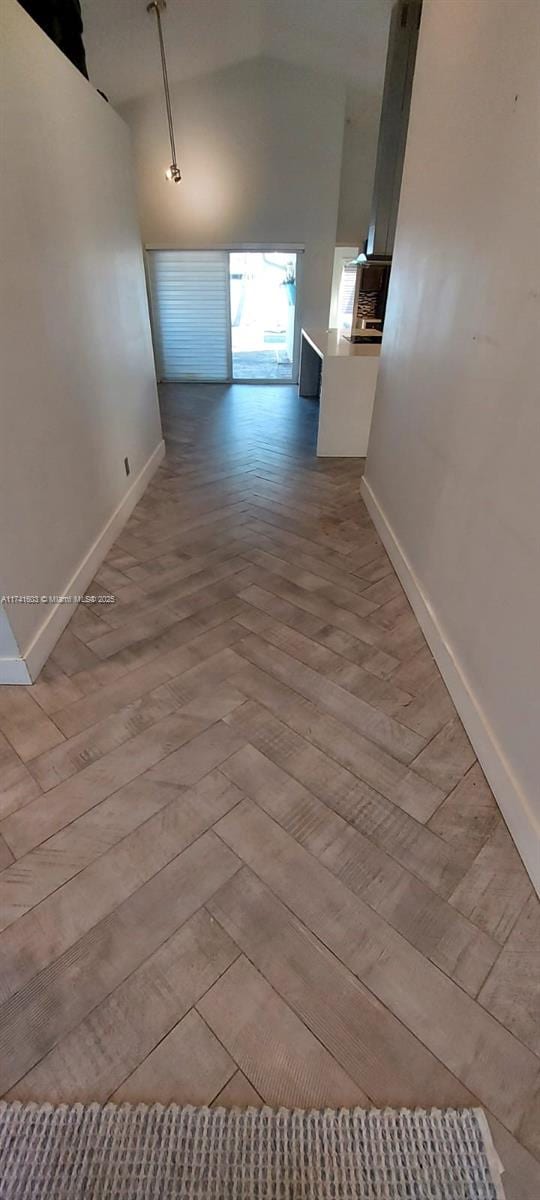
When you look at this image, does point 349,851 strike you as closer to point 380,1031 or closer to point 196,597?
point 380,1031

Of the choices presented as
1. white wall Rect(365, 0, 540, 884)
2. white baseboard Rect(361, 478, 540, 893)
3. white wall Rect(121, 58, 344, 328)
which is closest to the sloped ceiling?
white wall Rect(121, 58, 344, 328)

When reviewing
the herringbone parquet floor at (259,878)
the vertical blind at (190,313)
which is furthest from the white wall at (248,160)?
the herringbone parquet floor at (259,878)

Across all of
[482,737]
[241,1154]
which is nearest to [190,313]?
[482,737]

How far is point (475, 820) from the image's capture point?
139 centimetres

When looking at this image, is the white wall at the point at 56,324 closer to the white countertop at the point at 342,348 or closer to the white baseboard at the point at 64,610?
the white baseboard at the point at 64,610

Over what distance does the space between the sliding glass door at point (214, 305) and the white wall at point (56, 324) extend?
3.91 m

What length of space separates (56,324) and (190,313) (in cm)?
554

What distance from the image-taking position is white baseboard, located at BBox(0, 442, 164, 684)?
70.7 inches

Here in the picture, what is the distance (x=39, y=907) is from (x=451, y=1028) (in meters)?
0.94

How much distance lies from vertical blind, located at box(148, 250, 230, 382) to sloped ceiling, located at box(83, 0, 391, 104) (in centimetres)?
158

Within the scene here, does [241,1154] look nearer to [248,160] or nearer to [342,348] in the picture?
[342,348]

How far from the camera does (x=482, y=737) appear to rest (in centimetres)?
153

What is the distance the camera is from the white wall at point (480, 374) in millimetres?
1312

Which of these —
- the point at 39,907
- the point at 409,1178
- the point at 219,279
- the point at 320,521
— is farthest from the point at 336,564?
the point at 219,279
